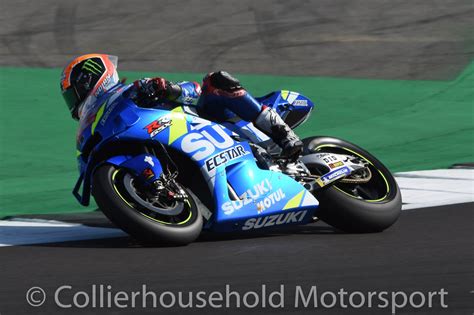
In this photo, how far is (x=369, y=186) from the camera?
8164mm

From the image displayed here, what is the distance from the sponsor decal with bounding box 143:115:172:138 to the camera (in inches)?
292

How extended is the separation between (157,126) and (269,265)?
1.53m

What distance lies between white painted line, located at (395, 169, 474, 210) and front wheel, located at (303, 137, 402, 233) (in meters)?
0.83

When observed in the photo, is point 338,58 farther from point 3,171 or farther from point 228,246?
point 228,246

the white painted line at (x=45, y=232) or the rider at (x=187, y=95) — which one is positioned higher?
the rider at (x=187, y=95)

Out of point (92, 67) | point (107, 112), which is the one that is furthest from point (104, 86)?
point (107, 112)

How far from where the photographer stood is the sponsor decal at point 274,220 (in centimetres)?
754

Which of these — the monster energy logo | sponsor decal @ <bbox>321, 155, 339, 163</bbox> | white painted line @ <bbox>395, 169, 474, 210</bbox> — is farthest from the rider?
white painted line @ <bbox>395, 169, 474, 210</bbox>

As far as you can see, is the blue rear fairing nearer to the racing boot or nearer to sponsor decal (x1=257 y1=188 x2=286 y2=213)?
the racing boot

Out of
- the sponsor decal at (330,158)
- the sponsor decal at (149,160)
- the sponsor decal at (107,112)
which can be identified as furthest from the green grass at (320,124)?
the sponsor decal at (330,158)

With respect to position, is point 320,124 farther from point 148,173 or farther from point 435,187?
point 148,173

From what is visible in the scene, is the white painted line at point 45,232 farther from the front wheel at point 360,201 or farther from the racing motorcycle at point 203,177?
the front wheel at point 360,201

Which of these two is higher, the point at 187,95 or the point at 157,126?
the point at 187,95

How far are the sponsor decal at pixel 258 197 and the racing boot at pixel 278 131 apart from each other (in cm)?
31
